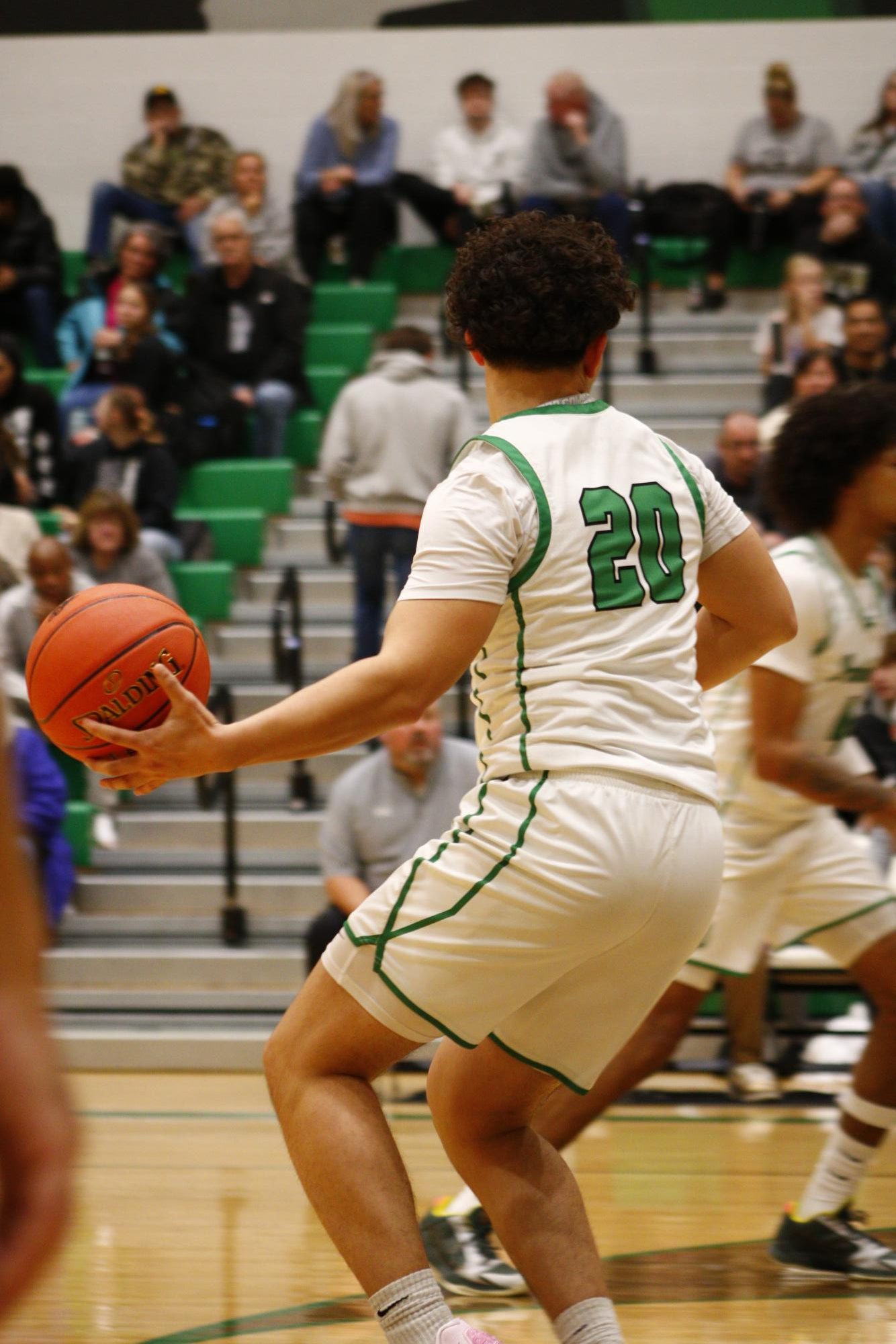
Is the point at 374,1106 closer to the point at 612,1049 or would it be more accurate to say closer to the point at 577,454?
the point at 612,1049

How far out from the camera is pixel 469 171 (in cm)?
1044

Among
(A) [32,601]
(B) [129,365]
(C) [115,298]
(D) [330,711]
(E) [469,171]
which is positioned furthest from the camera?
(E) [469,171]

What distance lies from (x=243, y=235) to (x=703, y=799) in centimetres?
723

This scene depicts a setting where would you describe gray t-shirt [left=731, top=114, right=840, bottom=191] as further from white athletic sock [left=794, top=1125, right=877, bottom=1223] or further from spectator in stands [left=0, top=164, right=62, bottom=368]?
white athletic sock [left=794, top=1125, right=877, bottom=1223]

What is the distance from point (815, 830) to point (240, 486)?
5819mm

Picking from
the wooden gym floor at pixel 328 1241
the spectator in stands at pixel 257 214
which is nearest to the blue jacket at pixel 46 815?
the wooden gym floor at pixel 328 1241

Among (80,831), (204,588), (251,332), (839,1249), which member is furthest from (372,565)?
(839,1249)

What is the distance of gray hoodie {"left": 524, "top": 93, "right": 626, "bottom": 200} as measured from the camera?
991 cm

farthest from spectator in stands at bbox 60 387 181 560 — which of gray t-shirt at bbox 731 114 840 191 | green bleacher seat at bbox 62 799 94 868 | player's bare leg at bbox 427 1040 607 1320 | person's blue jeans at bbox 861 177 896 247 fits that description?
player's bare leg at bbox 427 1040 607 1320

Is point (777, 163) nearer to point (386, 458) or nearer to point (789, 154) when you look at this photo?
point (789, 154)

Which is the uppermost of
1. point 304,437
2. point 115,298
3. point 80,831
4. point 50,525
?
point 115,298

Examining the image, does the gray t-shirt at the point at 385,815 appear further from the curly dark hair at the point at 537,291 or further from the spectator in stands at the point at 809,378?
the curly dark hair at the point at 537,291

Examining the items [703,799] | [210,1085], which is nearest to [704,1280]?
[703,799]

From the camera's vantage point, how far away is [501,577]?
7.76 feet
